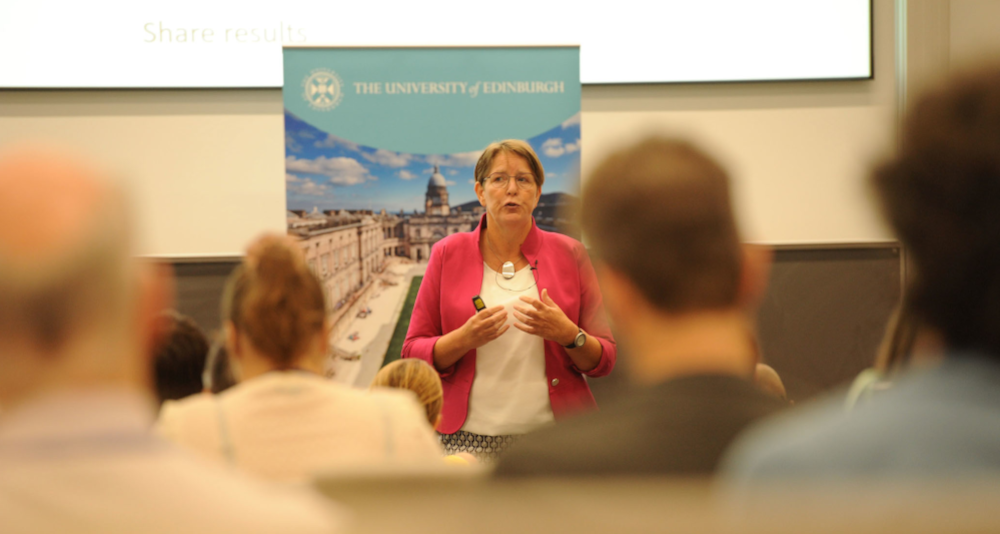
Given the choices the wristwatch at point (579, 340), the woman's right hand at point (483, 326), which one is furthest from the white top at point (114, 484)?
the wristwatch at point (579, 340)

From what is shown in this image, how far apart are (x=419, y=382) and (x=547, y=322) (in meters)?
0.60

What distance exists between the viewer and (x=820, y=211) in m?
4.17

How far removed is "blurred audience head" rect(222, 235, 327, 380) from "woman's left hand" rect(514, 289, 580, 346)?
1.12m

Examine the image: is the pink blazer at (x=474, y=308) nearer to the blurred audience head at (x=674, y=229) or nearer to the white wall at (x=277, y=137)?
the white wall at (x=277, y=137)

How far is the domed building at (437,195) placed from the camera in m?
3.60

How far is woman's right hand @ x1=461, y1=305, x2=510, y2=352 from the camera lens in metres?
2.49

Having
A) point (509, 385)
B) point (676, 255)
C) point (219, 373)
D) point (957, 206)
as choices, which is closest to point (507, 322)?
point (509, 385)

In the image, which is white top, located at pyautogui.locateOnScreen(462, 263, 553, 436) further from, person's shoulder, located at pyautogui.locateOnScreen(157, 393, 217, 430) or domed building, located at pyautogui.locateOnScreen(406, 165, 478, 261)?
person's shoulder, located at pyautogui.locateOnScreen(157, 393, 217, 430)

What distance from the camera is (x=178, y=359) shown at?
185cm

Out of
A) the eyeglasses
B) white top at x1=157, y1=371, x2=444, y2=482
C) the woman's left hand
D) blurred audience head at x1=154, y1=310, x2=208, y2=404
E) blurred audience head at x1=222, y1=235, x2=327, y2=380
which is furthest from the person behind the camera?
the eyeglasses

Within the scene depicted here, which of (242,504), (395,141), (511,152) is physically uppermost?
(395,141)

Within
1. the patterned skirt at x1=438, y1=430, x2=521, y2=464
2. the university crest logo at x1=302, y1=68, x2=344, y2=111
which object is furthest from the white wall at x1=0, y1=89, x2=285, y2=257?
the patterned skirt at x1=438, y1=430, x2=521, y2=464

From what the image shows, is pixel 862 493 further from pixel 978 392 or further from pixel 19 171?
pixel 19 171

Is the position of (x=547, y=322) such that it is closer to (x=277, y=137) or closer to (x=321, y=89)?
(x=321, y=89)
